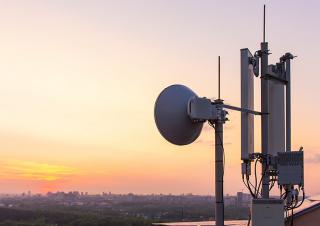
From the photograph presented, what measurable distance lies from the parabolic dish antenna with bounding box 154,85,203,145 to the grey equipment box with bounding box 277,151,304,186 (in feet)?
3.73

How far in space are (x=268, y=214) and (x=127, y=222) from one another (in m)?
80.2

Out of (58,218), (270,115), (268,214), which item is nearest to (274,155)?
(270,115)

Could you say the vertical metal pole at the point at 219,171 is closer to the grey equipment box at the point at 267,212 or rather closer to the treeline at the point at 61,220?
the grey equipment box at the point at 267,212

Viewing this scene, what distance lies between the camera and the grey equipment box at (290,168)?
6961 mm

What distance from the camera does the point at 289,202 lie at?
7.53m

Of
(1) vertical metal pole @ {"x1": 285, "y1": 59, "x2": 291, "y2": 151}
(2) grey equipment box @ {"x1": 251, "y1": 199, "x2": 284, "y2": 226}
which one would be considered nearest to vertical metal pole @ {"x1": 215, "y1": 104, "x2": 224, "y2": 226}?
(2) grey equipment box @ {"x1": 251, "y1": 199, "x2": 284, "y2": 226}

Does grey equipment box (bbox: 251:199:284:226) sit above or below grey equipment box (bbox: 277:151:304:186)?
below

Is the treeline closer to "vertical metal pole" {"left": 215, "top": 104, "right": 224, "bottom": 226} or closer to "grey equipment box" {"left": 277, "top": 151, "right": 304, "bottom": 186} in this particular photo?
"grey equipment box" {"left": 277, "top": 151, "right": 304, "bottom": 186}

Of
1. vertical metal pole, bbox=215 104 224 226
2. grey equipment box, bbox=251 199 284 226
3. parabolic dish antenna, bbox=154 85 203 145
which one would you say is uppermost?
parabolic dish antenna, bbox=154 85 203 145

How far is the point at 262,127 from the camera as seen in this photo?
752cm

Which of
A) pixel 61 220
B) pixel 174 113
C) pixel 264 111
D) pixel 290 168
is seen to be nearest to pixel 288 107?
pixel 264 111

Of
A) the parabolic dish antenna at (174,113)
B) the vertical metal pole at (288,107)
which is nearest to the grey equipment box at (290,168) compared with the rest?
the vertical metal pole at (288,107)

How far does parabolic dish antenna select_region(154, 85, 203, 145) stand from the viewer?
21.9 ft

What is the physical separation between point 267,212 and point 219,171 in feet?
2.54
